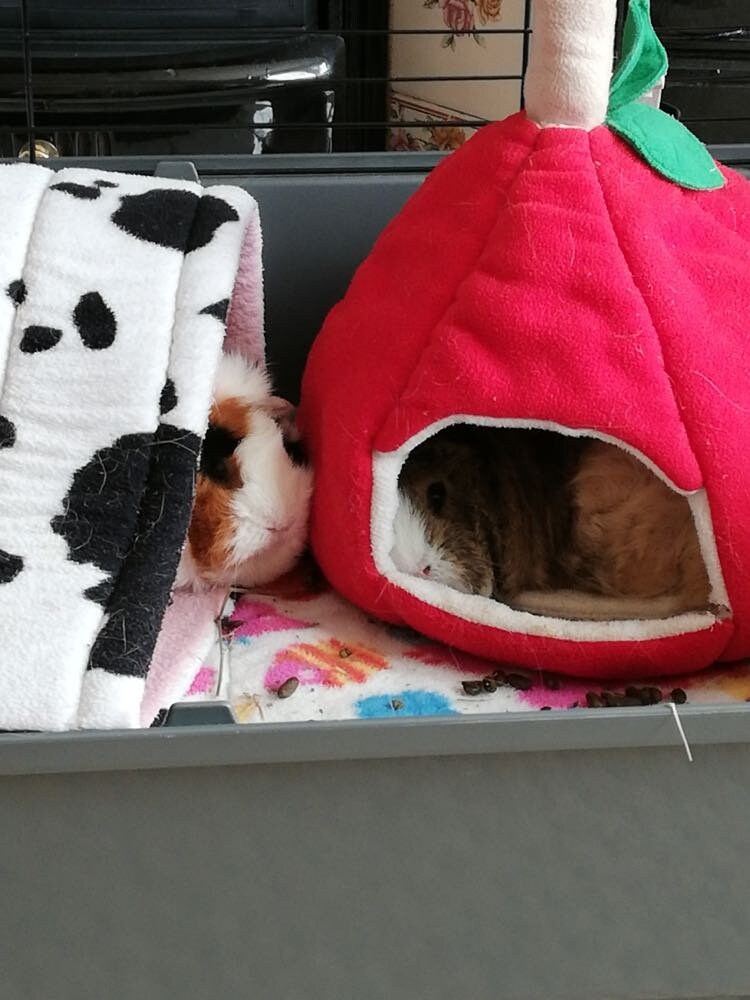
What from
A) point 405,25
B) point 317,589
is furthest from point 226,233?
point 405,25

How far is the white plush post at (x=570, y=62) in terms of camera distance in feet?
2.74

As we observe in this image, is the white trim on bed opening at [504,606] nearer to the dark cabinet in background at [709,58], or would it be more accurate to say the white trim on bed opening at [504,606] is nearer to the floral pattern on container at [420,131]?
the dark cabinet in background at [709,58]

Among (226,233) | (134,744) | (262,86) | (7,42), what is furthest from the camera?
(7,42)

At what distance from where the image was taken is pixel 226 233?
0.96m

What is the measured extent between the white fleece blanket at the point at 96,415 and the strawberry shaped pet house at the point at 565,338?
5.3 inches

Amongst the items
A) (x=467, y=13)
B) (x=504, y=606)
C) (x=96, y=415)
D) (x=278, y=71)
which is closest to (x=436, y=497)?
(x=504, y=606)

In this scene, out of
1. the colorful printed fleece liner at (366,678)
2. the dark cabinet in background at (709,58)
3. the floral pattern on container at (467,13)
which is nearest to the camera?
the colorful printed fleece liner at (366,678)

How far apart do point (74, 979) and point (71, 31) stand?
187 cm

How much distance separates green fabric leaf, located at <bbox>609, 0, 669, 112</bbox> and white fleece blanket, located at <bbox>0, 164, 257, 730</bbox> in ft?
1.16

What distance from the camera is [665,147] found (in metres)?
0.91

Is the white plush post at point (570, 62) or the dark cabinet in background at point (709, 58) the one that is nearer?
the white plush post at point (570, 62)

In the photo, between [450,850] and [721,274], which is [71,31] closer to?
[721,274]

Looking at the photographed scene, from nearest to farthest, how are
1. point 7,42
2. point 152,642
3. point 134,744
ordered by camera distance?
point 134,744 → point 152,642 → point 7,42

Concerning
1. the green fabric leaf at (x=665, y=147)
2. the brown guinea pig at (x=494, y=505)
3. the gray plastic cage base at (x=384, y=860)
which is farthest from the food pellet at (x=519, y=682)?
the green fabric leaf at (x=665, y=147)
